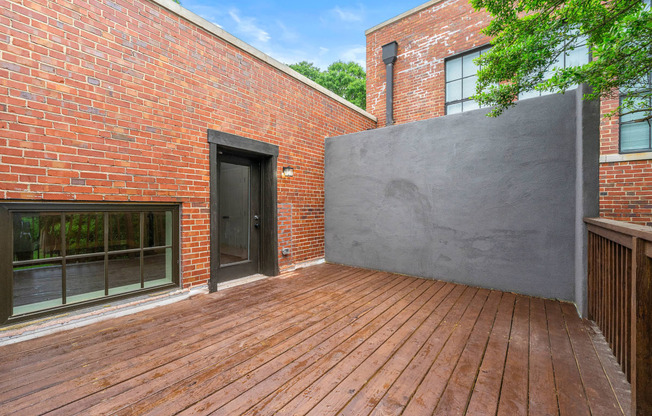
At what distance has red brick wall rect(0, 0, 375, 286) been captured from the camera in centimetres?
193

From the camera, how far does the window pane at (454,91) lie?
5466 mm

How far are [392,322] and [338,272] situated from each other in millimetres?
1729

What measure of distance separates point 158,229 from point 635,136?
20.8 ft

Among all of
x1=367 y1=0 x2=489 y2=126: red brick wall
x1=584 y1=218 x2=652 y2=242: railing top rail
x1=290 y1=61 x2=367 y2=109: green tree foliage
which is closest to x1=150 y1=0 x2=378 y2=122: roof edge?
x1=367 y1=0 x2=489 y2=126: red brick wall

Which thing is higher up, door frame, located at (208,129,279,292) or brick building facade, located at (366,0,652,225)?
brick building facade, located at (366,0,652,225)

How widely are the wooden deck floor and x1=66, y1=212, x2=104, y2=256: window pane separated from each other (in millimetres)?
670

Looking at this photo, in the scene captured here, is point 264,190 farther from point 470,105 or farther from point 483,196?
point 470,105

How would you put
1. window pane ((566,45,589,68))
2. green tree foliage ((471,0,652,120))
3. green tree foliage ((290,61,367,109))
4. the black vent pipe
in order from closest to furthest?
green tree foliage ((471,0,652,120)) → window pane ((566,45,589,68)) → the black vent pipe → green tree foliage ((290,61,367,109))

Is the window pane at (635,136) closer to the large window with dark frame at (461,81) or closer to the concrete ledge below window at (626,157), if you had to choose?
the concrete ledge below window at (626,157)

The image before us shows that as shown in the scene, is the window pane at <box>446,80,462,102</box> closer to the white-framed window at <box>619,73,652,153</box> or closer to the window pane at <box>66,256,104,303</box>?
the white-framed window at <box>619,73,652,153</box>

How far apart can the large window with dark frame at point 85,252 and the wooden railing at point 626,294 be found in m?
3.45

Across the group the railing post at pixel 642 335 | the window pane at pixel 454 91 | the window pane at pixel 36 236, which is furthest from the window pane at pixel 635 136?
the window pane at pixel 36 236

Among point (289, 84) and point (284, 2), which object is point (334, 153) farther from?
point (284, 2)

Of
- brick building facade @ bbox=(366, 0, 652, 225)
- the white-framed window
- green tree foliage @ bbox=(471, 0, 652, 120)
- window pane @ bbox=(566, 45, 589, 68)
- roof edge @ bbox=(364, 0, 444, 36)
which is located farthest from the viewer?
roof edge @ bbox=(364, 0, 444, 36)
